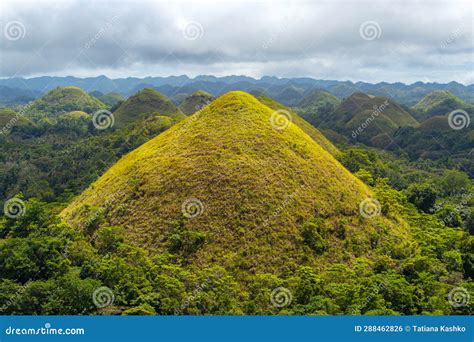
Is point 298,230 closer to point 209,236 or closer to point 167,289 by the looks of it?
point 209,236

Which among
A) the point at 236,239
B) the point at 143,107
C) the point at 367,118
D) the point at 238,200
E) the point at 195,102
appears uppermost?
the point at 195,102

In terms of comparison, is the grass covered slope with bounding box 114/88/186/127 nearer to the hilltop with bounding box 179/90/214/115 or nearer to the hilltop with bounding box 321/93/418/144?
the hilltop with bounding box 179/90/214/115

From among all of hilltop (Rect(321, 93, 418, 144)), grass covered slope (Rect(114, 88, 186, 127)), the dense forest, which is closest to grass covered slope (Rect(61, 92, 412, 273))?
the dense forest

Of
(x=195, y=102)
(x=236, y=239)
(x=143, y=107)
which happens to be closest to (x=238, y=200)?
(x=236, y=239)

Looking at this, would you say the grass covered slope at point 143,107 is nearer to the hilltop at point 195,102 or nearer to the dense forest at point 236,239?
the hilltop at point 195,102

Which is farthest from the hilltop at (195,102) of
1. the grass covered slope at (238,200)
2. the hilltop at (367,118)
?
the grass covered slope at (238,200)

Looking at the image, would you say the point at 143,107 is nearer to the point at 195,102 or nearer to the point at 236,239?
the point at 195,102

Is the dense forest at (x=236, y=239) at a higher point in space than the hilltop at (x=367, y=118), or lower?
lower
